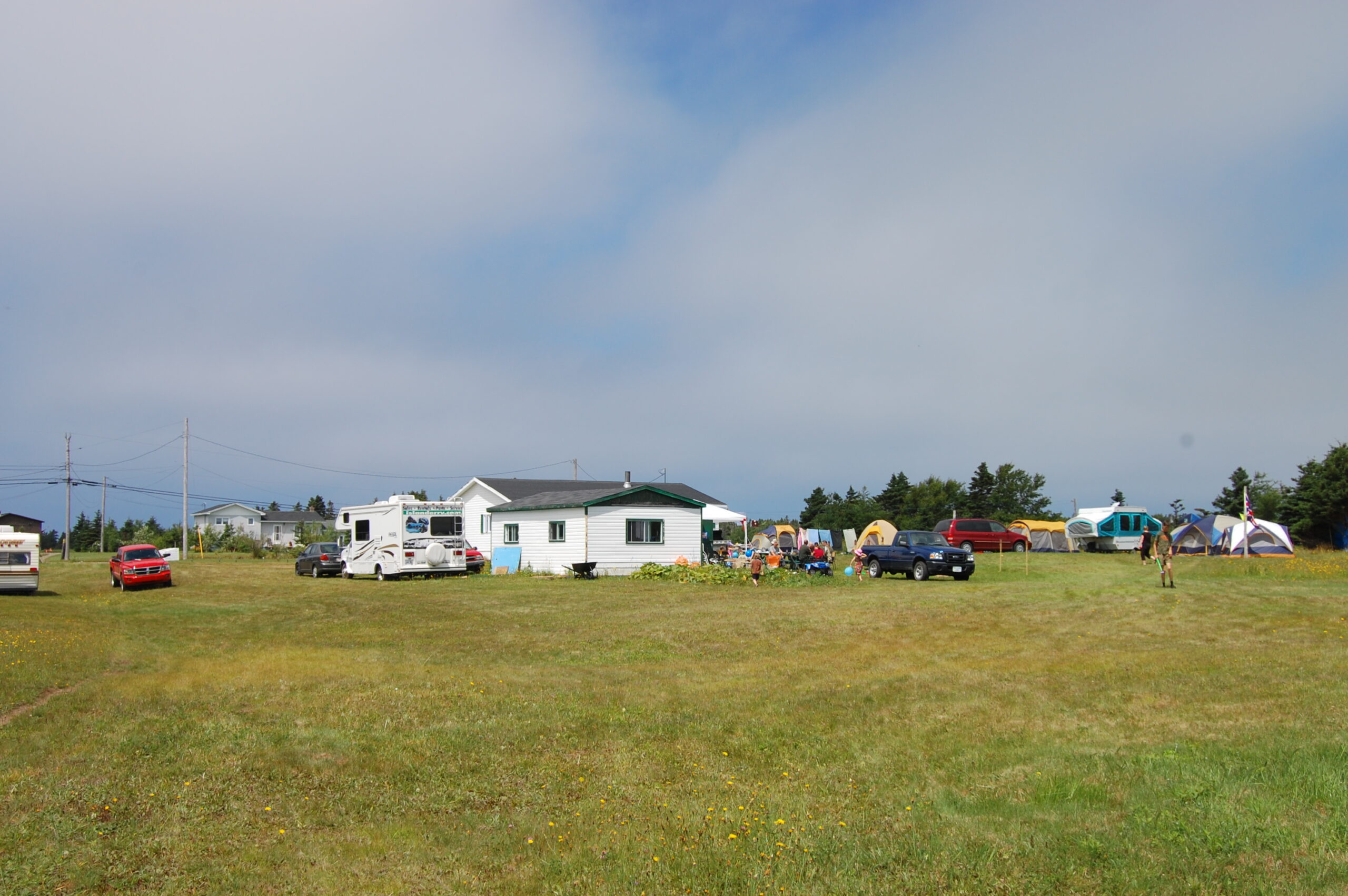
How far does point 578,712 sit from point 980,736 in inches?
178

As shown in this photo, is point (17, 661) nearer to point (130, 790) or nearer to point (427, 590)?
point (130, 790)

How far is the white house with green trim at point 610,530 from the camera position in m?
35.0

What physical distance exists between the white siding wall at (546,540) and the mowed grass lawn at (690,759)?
1674cm

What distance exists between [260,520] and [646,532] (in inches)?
3527

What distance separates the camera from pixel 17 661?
13.7 meters

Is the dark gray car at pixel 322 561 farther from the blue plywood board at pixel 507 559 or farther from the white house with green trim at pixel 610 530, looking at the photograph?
the white house with green trim at pixel 610 530

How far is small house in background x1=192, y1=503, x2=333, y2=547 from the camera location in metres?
108

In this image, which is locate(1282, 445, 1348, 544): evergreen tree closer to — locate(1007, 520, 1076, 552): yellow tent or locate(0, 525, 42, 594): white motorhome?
locate(1007, 520, 1076, 552): yellow tent

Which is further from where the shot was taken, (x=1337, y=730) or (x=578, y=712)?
(x=578, y=712)

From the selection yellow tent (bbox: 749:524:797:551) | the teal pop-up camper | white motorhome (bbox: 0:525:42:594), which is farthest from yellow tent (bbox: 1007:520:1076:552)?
white motorhome (bbox: 0:525:42:594)

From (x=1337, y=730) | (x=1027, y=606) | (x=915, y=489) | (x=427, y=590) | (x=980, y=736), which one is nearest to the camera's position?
(x=1337, y=730)

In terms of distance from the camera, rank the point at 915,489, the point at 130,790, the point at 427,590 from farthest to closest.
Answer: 1. the point at 915,489
2. the point at 427,590
3. the point at 130,790

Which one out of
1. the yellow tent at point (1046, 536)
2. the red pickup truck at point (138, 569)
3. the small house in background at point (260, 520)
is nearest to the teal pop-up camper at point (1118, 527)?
the yellow tent at point (1046, 536)

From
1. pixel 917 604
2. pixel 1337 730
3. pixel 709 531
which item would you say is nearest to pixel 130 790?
pixel 1337 730
